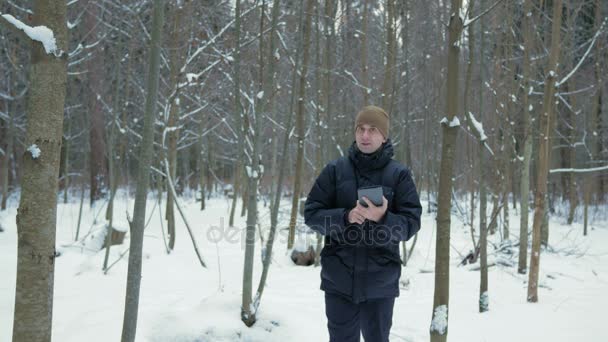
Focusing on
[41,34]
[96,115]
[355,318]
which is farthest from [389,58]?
[96,115]

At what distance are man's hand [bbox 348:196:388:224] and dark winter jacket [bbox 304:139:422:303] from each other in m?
0.08

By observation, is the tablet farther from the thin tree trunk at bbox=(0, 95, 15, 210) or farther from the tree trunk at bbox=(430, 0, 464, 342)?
the thin tree trunk at bbox=(0, 95, 15, 210)

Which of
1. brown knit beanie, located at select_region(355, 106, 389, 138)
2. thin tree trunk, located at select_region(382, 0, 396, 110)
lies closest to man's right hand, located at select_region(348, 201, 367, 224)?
brown knit beanie, located at select_region(355, 106, 389, 138)

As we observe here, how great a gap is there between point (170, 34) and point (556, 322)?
7533 mm

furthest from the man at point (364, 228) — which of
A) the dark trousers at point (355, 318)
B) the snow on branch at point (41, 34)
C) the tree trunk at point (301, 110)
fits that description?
the tree trunk at point (301, 110)

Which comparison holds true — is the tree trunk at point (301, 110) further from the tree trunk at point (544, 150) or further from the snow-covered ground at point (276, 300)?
the tree trunk at point (544, 150)

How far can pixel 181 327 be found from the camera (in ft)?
12.8

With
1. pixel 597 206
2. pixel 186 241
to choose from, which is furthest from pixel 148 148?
pixel 597 206

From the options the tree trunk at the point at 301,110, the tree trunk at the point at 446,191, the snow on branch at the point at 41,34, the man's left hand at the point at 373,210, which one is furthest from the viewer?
the tree trunk at the point at 301,110

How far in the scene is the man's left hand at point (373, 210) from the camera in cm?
227

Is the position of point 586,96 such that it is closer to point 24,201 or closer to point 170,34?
point 170,34

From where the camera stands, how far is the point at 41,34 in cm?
199

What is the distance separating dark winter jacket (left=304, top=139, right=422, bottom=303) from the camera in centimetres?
238

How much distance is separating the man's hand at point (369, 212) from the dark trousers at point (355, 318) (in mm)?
471
